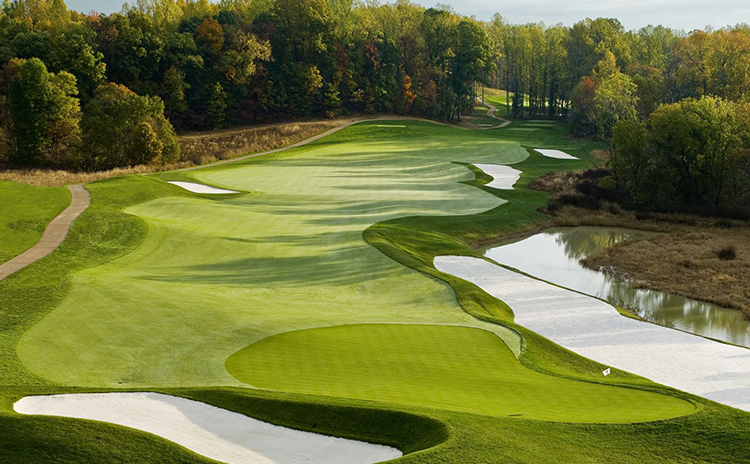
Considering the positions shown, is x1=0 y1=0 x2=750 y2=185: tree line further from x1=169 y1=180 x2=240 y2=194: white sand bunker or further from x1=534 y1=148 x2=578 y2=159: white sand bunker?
x1=169 y1=180 x2=240 y2=194: white sand bunker

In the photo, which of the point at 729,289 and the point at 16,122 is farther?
the point at 16,122

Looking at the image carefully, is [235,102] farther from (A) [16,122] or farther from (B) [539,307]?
(B) [539,307]

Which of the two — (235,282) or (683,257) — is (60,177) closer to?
(235,282)

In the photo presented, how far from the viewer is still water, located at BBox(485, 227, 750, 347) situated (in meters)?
23.2

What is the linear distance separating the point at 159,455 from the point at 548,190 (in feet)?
137

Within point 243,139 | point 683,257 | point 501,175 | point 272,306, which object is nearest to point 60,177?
point 243,139

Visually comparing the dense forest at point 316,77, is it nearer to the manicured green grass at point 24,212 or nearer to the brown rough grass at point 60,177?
the brown rough grass at point 60,177

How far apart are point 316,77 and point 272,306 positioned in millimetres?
66922

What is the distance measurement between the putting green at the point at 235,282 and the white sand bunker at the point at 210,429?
5.67ft

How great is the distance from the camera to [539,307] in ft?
77.5

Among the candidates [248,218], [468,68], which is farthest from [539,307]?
[468,68]

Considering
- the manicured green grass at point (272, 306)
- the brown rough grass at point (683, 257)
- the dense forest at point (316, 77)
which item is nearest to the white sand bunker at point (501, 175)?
the manicured green grass at point (272, 306)

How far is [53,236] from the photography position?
26.6 m

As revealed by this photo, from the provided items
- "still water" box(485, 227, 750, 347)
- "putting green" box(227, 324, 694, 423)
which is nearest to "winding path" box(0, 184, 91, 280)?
"putting green" box(227, 324, 694, 423)
